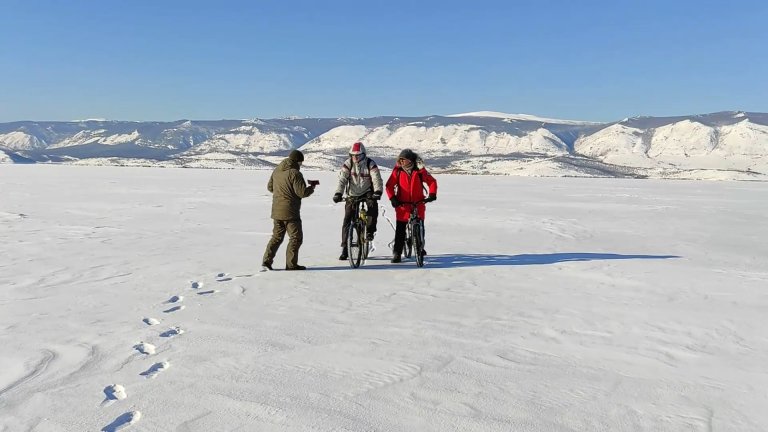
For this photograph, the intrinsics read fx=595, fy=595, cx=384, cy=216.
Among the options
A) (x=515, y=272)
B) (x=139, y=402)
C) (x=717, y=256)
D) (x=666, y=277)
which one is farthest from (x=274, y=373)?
(x=717, y=256)

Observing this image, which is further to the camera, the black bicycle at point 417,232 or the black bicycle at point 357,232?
the black bicycle at point 417,232

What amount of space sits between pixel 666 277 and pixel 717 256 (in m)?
2.85

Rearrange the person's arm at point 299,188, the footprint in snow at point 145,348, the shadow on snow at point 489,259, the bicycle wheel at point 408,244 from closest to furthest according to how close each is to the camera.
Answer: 1. the footprint in snow at point 145,348
2. the person's arm at point 299,188
3. the shadow on snow at point 489,259
4. the bicycle wheel at point 408,244

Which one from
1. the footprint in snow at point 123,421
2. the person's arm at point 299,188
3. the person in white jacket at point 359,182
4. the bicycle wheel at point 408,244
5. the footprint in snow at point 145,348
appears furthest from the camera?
the bicycle wheel at point 408,244

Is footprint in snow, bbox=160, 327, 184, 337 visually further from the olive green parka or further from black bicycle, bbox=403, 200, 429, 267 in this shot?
black bicycle, bbox=403, 200, 429, 267

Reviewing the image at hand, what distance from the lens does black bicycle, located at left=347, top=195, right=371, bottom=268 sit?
852 centimetres

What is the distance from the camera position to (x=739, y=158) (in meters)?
188

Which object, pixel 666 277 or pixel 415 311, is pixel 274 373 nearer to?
pixel 415 311

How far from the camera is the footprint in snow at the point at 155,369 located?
3.89 m

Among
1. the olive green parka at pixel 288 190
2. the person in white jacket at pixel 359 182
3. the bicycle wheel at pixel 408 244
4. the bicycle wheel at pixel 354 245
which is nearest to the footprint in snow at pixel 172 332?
the olive green parka at pixel 288 190

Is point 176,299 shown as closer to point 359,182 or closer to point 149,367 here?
point 149,367

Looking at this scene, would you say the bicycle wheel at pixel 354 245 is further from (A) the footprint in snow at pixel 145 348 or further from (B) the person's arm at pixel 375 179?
(A) the footprint in snow at pixel 145 348

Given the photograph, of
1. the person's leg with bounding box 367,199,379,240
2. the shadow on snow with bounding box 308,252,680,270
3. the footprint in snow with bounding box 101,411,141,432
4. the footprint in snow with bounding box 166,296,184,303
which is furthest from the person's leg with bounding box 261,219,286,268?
the footprint in snow with bounding box 101,411,141,432

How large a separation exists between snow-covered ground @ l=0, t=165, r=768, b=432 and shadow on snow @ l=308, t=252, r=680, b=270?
6 centimetres
